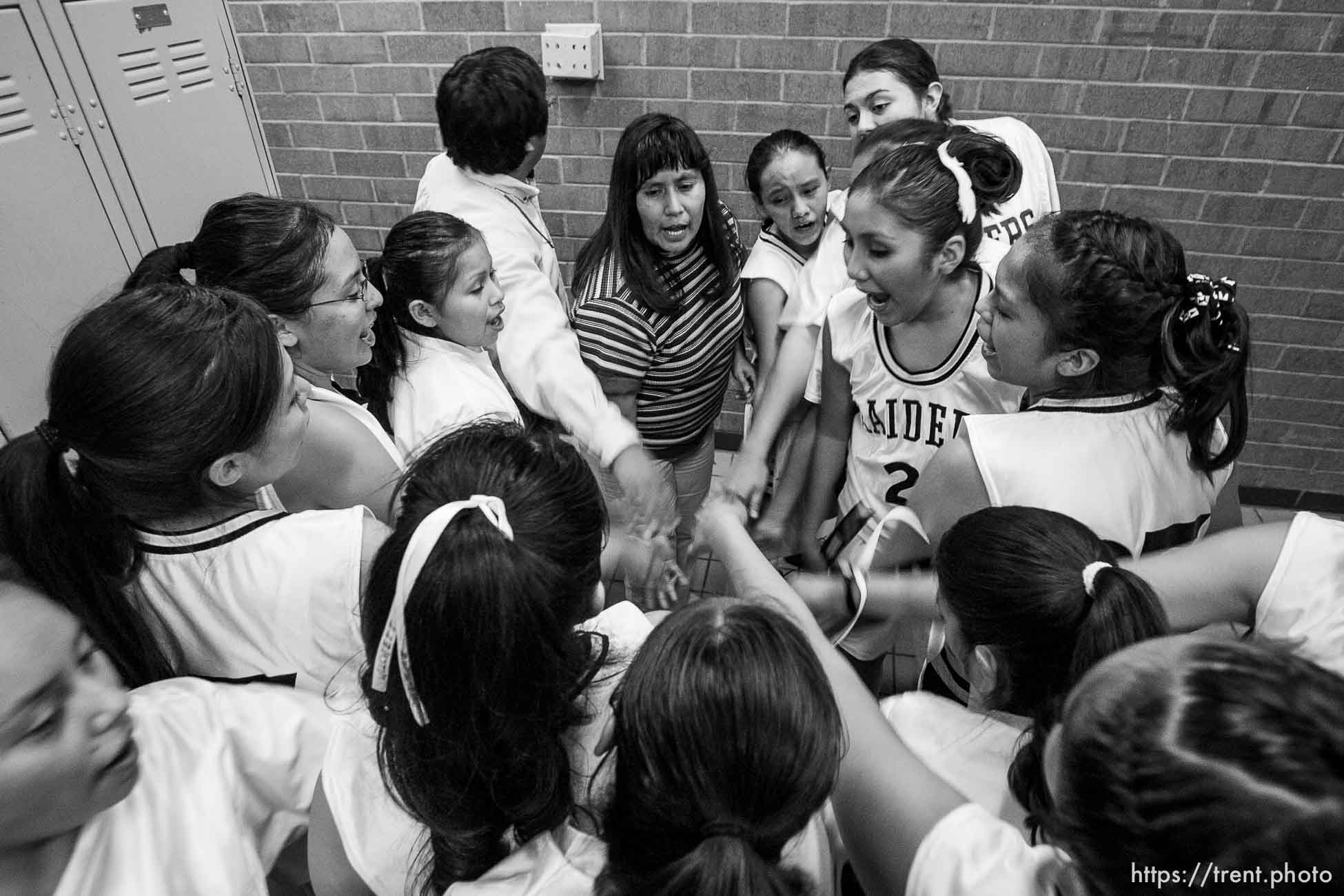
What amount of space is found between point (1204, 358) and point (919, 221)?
0.56 meters

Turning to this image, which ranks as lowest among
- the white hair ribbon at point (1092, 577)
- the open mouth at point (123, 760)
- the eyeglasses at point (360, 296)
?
the open mouth at point (123, 760)

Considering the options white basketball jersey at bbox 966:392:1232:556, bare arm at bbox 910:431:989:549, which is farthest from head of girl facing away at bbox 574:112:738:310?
white basketball jersey at bbox 966:392:1232:556

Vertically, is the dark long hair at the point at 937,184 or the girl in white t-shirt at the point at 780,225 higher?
the dark long hair at the point at 937,184

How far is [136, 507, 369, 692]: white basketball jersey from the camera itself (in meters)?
1.03

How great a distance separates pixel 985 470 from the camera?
1.18 m

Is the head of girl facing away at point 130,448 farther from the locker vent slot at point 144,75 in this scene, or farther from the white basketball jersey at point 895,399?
the locker vent slot at point 144,75

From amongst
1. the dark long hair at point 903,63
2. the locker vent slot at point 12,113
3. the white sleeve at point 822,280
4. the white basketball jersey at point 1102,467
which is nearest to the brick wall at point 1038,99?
the dark long hair at point 903,63

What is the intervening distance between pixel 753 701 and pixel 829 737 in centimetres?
9

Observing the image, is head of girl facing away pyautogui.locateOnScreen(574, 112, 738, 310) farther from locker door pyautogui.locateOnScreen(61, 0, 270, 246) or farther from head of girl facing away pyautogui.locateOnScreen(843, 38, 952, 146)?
locker door pyautogui.locateOnScreen(61, 0, 270, 246)

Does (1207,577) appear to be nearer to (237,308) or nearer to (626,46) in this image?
(237,308)

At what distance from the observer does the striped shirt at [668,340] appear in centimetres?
176

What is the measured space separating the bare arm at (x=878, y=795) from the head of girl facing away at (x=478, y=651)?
325mm

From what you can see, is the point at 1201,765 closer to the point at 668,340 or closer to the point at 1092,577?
the point at 1092,577

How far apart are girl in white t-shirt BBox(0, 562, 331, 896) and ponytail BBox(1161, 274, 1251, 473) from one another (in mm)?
1417
